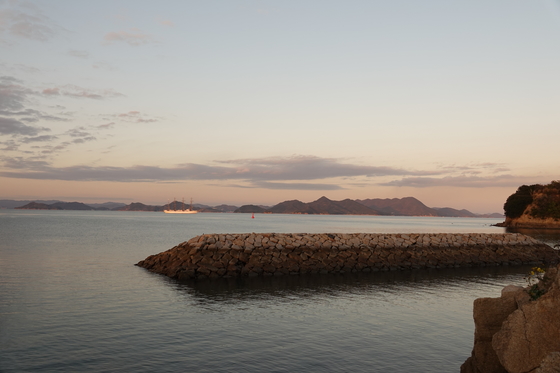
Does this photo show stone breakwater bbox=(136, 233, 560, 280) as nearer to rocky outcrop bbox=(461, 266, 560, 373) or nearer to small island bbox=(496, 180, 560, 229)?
rocky outcrop bbox=(461, 266, 560, 373)

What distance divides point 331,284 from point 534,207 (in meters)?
135

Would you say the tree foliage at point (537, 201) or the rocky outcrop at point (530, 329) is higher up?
the tree foliage at point (537, 201)

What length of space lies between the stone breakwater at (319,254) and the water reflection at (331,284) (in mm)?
1191

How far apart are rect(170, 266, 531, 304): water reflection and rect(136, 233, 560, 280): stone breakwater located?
1.19m

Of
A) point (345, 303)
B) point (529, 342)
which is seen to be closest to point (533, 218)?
point (345, 303)

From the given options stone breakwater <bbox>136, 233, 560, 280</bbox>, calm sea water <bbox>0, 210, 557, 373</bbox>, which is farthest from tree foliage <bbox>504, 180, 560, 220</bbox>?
calm sea water <bbox>0, 210, 557, 373</bbox>

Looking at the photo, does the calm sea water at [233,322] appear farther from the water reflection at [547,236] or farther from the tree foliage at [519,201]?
the tree foliage at [519,201]

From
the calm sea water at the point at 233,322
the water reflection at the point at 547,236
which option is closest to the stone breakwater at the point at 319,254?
the calm sea water at the point at 233,322

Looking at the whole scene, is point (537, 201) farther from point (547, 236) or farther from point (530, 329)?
point (530, 329)

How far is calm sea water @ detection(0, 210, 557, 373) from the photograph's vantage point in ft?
42.2

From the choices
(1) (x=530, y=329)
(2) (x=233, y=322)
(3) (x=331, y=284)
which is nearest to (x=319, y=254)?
(3) (x=331, y=284)

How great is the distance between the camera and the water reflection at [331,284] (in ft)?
78.2

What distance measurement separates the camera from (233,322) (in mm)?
17703

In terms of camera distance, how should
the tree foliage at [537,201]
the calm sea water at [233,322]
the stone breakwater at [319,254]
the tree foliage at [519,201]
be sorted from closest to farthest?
1. the calm sea water at [233,322]
2. the stone breakwater at [319,254]
3. the tree foliage at [537,201]
4. the tree foliage at [519,201]
